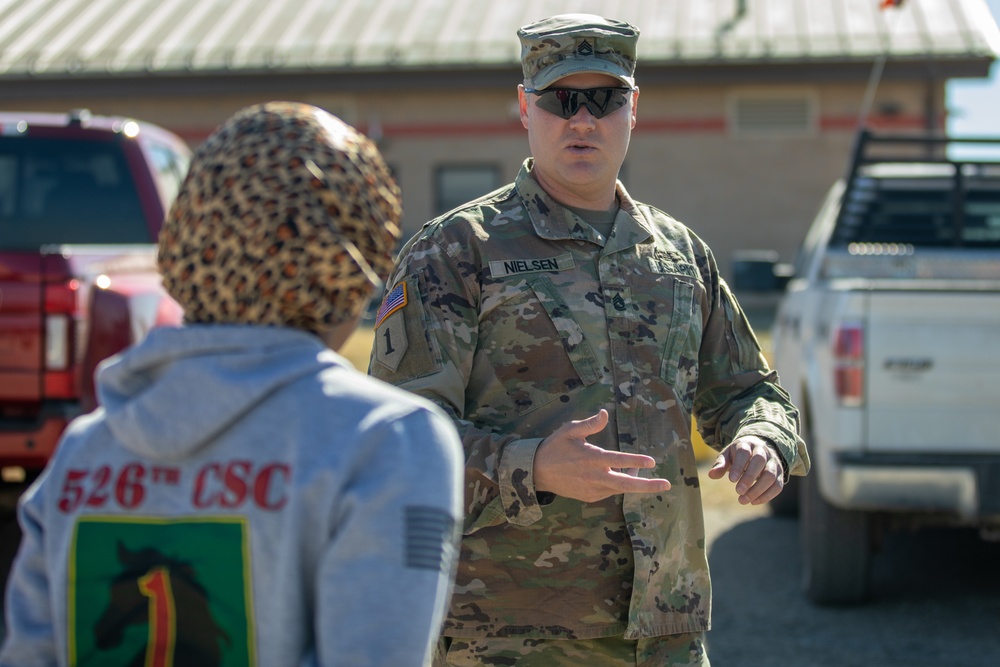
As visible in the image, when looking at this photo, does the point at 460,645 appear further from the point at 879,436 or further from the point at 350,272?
the point at 879,436

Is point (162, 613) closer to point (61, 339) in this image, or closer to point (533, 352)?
point (533, 352)

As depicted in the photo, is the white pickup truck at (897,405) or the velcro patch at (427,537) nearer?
the velcro patch at (427,537)

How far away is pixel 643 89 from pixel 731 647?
14.1 metres

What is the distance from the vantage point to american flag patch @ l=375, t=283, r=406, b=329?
239cm

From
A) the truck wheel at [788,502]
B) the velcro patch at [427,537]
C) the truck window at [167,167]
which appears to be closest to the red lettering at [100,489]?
the velcro patch at [427,537]

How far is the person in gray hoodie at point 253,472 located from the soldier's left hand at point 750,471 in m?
1.00

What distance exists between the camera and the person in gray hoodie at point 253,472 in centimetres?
134

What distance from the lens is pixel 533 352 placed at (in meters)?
2.43

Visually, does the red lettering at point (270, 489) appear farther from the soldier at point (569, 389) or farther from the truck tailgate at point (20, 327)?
the truck tailgate at point (20, 327)

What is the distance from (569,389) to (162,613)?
1.18 m

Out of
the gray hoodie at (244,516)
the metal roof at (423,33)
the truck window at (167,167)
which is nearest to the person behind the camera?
the gray hoodie at (244,516)

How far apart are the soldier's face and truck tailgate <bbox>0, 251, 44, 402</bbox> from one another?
274cm

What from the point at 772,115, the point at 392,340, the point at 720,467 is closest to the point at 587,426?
the point at 720,467

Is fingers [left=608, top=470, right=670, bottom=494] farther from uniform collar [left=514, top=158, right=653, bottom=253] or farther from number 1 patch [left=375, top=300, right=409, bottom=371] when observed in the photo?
uniform collar [left=514, top=158, right=653, bottom=253]
